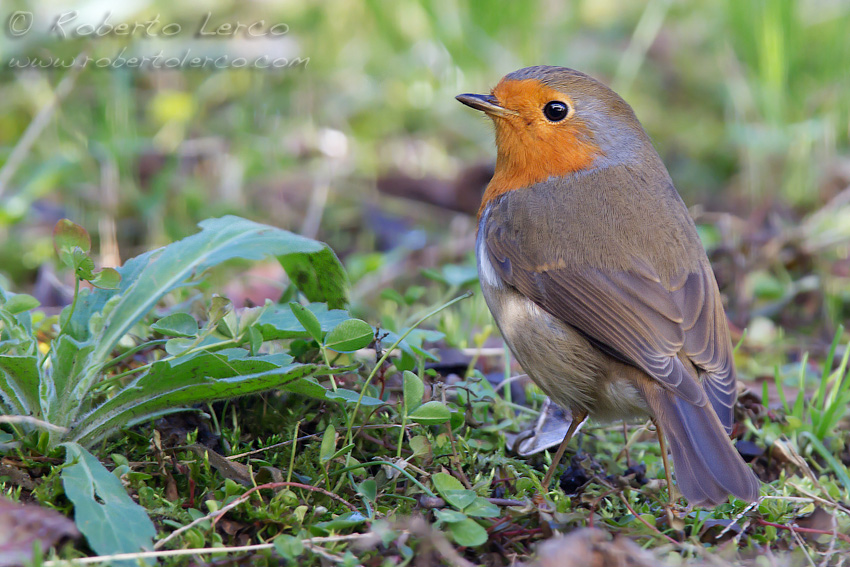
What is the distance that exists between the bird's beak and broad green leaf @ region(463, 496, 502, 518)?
5.66 ft

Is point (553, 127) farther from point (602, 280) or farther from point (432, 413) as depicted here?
point (432, 413)

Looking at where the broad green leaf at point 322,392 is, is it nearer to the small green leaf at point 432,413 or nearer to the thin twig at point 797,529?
the small green leaf at point 432,413

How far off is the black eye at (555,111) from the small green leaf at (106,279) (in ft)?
5.91

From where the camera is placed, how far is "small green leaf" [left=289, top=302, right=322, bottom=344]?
2.47m

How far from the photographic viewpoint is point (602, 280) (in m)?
2.93


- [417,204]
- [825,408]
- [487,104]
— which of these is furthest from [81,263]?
[417,204]

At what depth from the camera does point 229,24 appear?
6.96 metres

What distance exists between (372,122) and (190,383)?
4.24m

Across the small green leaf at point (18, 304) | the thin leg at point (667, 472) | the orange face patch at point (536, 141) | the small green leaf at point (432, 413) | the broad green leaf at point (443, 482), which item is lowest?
the thin leg at point (667, 472)

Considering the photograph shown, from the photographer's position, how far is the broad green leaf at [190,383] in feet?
7.68

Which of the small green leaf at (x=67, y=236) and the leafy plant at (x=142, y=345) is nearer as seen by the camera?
the leafy plant at (x=142, y=345)

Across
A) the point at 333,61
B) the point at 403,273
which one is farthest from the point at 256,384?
the point at 333,61

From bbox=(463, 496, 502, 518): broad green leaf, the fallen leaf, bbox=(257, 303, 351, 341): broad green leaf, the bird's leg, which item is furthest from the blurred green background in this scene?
the fallen leaf

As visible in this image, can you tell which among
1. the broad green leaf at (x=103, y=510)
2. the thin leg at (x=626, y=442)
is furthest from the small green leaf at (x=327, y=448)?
the thin leg at (x=626, y=442)
